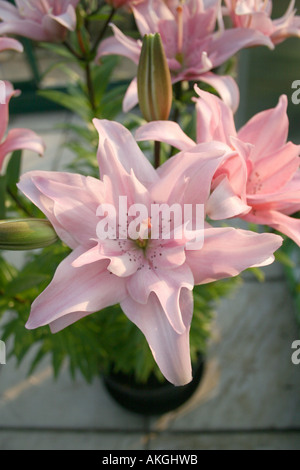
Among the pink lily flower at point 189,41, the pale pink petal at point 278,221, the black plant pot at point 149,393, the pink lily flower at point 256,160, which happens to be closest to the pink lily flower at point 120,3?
the pink lily flower at point 189,41

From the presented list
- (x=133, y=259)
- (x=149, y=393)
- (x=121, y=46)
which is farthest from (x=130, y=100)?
(x=149, y=393)

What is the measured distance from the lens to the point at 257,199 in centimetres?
42

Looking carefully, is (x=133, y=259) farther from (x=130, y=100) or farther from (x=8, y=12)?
(x=8, y=12)

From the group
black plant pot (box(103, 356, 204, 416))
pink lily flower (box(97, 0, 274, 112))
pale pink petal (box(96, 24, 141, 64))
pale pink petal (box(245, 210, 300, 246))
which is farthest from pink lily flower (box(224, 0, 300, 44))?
black plant pot (box(103, 356, 204, 416))

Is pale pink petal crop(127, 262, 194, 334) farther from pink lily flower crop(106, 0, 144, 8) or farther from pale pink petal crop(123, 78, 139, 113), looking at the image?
pink lily flower crop(106, 0, 144, 8)

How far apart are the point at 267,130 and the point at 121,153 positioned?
158mm

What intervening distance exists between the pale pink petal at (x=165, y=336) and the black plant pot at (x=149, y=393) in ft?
2.14

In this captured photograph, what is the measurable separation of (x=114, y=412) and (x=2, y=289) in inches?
23.6

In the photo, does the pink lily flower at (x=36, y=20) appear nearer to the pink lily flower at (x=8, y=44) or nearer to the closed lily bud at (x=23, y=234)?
the pink lily flower at (x=8, y=44)

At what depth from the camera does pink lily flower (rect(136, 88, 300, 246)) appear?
0.41m

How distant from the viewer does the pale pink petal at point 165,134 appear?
1.37ft

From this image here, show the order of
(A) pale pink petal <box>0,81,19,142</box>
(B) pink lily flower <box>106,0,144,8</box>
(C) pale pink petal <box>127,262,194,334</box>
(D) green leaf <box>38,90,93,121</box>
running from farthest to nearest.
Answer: (D) green leaf <box>38,90,93,121</box> < (B) pink lily flower <box>106,0,144,8</box> < (A) pale pink petal <box>0,81,19,142</box> < (C) pale pink petal <box>127,262,194,334</box>

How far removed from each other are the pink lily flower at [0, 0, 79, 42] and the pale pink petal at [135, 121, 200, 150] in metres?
0.23
